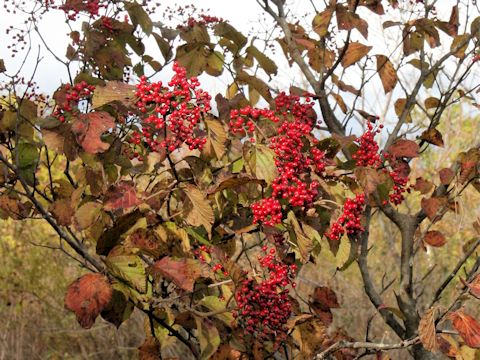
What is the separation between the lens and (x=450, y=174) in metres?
2.59

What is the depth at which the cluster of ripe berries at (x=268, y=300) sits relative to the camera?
1.82m

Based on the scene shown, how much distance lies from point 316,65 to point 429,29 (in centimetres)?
49

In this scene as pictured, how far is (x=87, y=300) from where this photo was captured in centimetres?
156

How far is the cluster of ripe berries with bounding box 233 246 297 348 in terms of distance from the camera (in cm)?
182

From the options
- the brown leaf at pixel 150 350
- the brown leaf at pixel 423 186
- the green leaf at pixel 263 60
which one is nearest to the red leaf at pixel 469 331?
the brown leaf at pixel 150 350

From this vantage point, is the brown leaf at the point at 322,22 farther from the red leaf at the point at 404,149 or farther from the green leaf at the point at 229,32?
the red leaf at the point at 404,149

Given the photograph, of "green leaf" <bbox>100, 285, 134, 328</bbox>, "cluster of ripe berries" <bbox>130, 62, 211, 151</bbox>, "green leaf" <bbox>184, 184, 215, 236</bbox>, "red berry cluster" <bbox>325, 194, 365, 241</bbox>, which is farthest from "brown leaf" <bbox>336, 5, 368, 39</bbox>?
"green leaf" <bbox>100, 285, 134, 328</bbox>

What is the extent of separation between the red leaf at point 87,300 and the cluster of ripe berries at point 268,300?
1.31 ft

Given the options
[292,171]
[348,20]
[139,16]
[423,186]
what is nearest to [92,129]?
[292,171]

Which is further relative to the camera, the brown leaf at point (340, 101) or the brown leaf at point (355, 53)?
the brown leaf at point (340, 101)

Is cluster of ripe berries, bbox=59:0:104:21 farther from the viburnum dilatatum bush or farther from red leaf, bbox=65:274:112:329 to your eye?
red leaf, bbox=65:274:112:329

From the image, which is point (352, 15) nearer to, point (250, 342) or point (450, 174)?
point (450, 174)

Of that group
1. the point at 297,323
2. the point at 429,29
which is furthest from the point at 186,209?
the point at 429,29

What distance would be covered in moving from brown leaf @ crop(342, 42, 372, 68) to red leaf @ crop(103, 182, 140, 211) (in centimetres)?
121
